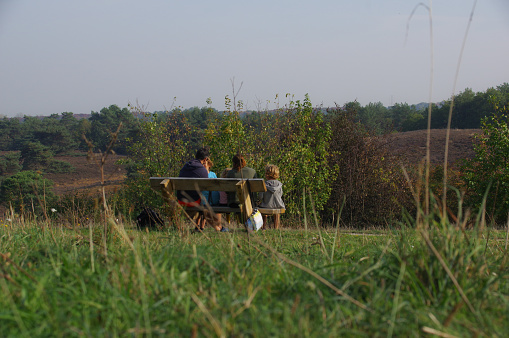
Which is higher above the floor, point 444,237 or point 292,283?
point 444,237

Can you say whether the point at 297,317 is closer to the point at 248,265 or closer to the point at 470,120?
the point at 248,265

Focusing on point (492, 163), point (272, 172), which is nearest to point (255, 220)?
point (272, 172)

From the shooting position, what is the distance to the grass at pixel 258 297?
187 cm

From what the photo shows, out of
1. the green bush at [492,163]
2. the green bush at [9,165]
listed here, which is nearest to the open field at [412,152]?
the green bush at [9,165]

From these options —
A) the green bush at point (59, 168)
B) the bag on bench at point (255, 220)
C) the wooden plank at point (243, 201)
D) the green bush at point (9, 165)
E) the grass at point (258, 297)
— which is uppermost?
the grass at point (258, 297)

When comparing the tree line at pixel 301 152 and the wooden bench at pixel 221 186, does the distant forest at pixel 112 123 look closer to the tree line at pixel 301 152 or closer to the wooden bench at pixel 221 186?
the tree line at pixel 301 152

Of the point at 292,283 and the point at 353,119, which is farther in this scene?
the point at 353,119

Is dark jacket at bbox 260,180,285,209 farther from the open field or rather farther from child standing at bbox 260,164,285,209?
the open field

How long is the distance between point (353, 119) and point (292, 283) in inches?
659

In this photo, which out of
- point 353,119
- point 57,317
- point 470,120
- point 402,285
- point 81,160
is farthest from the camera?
point 81,160

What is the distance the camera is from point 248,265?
273 centimetres

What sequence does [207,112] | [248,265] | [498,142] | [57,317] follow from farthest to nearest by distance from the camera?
[207,112]
[498,142]
[248,265]
[57,317]

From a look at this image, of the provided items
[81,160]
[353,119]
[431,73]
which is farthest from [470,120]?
[431,73]

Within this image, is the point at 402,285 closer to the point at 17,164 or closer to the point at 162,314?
the point at 162,314
